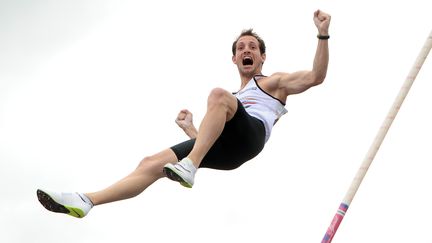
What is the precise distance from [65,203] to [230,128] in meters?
1.77

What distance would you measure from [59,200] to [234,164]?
77.9 inches

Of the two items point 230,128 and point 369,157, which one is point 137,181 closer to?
point 230,128

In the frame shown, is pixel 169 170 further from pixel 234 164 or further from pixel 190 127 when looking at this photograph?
pixel 190 127

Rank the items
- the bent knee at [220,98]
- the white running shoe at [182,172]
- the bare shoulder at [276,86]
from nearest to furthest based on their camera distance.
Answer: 1. the white running shoe at [182,172]
2. the bent knee at [220,98]
3. the bare shoulder at [276,86]

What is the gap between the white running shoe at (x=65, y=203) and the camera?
7.62 m

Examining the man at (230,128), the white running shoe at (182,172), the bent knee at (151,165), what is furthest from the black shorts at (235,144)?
the white running shoe at (182,172)

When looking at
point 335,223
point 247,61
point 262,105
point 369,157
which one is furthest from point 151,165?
point 369,157

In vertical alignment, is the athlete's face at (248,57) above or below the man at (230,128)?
above

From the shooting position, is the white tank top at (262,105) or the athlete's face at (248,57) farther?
the athlete's face at (248,57)

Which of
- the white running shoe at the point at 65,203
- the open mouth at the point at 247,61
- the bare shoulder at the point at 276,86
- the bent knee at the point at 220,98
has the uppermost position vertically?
the open mouth at the point at 247,61

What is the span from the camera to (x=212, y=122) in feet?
25.5

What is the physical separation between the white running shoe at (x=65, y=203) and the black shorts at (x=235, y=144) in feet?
4.19

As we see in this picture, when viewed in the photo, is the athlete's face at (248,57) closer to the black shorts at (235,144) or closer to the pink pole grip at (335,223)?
the black shorts at (235,144)

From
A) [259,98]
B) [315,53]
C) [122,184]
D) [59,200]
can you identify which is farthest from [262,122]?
[59,200]
